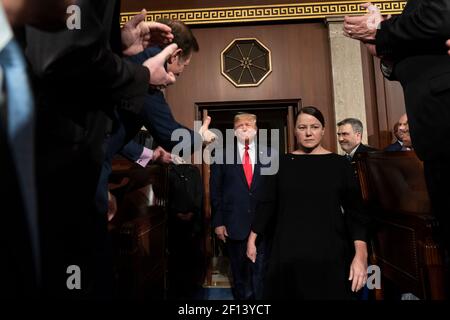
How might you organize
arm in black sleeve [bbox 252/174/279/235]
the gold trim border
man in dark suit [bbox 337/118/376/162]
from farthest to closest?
the gold trim border
man in dark suit [bbox 337/118/376/162]
arm in black sleeve [bbox 252/174/279/235]

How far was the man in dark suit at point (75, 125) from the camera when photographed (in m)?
0.65

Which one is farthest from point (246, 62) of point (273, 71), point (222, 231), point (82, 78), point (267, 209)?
point (82, 78)

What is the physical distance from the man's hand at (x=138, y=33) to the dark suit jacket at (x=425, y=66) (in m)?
0.88

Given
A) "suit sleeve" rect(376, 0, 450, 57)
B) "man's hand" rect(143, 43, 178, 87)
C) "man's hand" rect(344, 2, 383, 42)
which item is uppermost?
"man's hand" rect(344, 2, 383, 42)

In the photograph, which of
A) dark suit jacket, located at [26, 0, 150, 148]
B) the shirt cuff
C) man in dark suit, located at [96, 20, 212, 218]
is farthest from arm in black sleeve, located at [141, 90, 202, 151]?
the shirt cuff

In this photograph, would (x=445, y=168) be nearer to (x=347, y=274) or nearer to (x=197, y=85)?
(x=347, y=274)

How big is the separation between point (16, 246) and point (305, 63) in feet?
16.2

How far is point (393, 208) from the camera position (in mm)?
Answer: 2268

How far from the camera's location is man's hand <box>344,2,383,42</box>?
1381 millimetres

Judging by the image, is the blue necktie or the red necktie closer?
the blue necktie

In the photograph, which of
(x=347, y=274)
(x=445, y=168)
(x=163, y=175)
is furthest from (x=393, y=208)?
(x=163, y=175)

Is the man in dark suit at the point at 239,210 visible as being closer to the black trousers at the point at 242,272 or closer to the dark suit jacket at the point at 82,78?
the black trousers at the point at 242,272

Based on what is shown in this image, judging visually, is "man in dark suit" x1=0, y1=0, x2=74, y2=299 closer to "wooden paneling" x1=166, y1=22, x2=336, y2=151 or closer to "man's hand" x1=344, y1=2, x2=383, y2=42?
"man's hand" x1=344, y1=2, x2=383, y2=42

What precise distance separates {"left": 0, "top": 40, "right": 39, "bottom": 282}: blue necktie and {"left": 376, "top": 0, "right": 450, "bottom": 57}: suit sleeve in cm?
126
